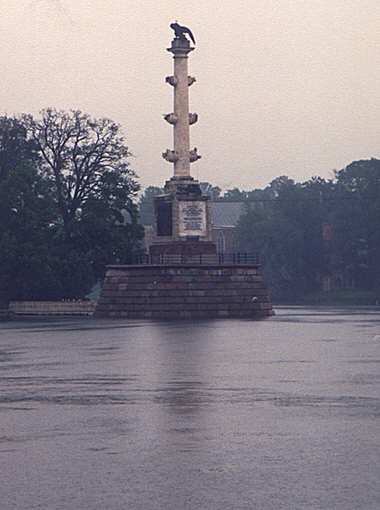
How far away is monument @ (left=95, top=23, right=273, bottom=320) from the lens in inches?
2552

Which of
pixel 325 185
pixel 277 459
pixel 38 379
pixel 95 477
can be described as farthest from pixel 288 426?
pixel 325 185

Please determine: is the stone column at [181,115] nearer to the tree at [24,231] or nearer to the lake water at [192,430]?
→ the tree at [24,231]

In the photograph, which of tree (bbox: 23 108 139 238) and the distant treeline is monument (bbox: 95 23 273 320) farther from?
the distant treeline

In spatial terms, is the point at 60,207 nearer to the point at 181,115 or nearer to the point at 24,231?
the point at 24,231

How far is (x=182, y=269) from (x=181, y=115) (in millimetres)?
9199

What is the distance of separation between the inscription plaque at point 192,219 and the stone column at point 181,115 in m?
1.86

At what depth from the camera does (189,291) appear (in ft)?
212

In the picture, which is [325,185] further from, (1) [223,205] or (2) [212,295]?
(2) [212,295]

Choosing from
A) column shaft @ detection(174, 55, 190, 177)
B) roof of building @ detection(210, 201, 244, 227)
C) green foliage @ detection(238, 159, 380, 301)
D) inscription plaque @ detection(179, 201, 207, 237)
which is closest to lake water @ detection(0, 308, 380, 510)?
inscription plaque @ detection(179, 201, 207, 237)

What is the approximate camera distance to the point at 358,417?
17.6 metres

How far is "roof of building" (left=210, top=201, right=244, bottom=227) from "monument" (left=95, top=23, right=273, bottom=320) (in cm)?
11630

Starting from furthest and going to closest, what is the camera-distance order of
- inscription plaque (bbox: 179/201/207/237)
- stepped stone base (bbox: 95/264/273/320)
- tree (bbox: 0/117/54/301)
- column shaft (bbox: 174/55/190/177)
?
tree (bbox: 0/117/54/301), column shaft (bbox: 174/55/190/177), inscription plaque (bbox: 179/201/207/237), stepped stone base (bbox: 95/264/273/320)

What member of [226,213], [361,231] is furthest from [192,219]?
[226,213]

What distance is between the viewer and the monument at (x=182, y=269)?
6481 cm
